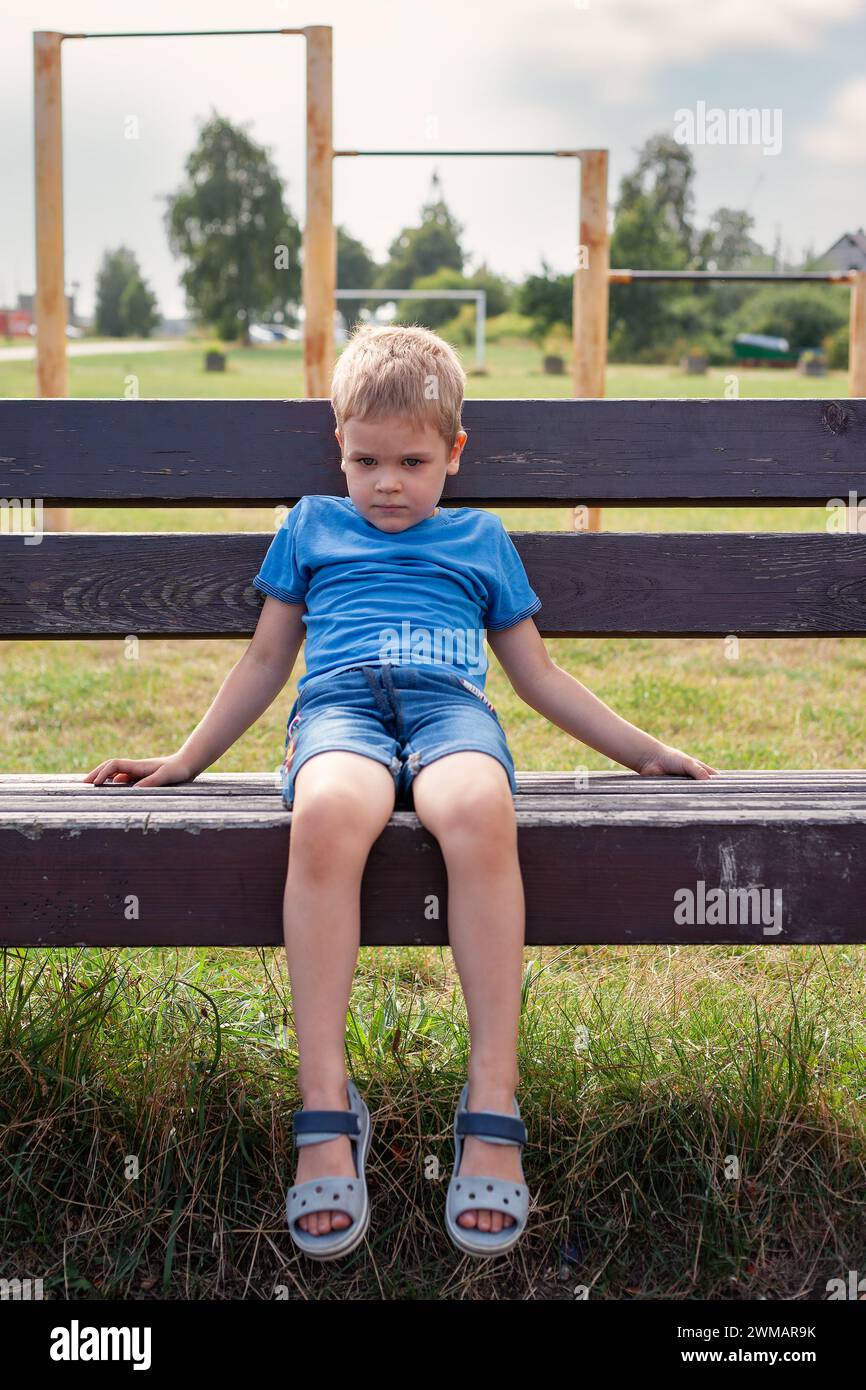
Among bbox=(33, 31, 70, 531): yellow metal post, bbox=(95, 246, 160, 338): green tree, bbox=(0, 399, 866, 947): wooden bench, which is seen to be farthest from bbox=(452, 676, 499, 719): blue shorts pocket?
bbox=(95, 246, 160, 338): green tree

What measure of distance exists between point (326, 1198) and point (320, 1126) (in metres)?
0.08

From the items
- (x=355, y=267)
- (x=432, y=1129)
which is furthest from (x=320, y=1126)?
(x=355, y=267)

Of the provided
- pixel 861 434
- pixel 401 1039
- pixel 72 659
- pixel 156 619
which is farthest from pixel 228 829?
pixel 72 659

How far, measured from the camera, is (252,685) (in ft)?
6.98

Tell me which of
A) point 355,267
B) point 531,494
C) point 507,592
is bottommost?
point 507,592

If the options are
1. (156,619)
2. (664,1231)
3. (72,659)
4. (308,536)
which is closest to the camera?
(664,1231)

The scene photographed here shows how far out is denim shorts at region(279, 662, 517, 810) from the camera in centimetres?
183

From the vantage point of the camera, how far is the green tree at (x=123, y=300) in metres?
45.4

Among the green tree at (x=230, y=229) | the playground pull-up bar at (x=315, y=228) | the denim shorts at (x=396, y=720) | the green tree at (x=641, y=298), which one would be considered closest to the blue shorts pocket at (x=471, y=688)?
the denim shorts at (x=396, y=720)

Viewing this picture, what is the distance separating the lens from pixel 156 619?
2.39 meters

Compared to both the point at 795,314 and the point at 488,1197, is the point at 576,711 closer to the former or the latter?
the point at 488,1197

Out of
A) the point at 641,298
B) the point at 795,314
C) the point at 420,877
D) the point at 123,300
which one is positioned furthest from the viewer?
the point at 123,300
